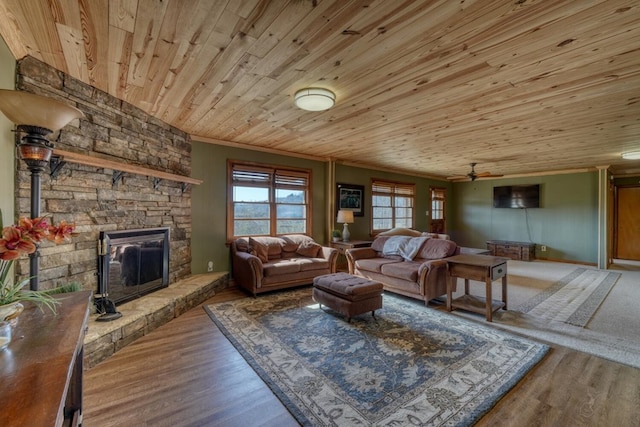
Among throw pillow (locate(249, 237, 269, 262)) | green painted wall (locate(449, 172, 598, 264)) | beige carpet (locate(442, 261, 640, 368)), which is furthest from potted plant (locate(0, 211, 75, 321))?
green painted wall (locate(449, 172, 598, 264))

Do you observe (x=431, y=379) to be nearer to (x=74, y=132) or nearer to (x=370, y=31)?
(x=370, y=31)

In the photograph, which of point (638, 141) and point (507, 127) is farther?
point (638, 141)

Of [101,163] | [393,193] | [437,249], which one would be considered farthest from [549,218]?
[101,163]

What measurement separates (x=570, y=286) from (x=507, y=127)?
3270mm

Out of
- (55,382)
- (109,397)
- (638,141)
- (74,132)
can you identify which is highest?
(638,141)

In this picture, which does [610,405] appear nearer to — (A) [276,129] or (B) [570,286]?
(B) [570,286]

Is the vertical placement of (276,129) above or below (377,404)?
above

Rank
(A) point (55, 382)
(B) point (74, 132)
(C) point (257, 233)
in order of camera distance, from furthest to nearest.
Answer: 1. (C) point (257, 233)
2. (B) point (74, 132)
3. (A) point (55, 382)

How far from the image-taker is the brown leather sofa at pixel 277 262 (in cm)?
413

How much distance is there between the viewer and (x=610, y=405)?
186cm

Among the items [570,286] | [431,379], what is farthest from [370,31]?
[570,286]

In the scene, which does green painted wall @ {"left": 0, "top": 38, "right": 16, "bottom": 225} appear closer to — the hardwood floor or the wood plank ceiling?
the wood plank ceiling

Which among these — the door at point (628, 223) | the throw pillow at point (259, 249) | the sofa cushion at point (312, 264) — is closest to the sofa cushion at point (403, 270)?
the sofa cushion at point (312, 264)

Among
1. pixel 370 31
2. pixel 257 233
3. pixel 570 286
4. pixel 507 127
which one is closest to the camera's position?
pixel 370 31
